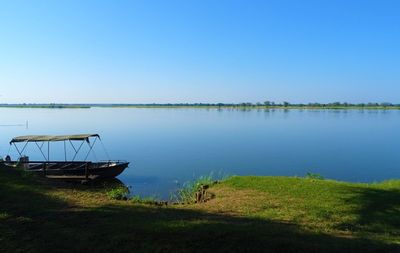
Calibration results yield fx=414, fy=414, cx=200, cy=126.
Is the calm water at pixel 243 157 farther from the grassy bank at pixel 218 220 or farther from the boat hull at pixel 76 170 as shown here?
the grassy bank at pixel 218 220

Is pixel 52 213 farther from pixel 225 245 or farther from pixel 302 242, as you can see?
pixel 302 242

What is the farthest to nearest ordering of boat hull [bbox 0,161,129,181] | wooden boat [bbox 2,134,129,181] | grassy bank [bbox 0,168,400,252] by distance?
wooden boat [bbox 2,134,129,181] → boat hull [bbox 0,161,129,181] → grassy bank [bbox 0,168,400,252]

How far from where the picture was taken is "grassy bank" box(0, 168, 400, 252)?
7.84 metres

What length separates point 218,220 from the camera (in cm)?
1011

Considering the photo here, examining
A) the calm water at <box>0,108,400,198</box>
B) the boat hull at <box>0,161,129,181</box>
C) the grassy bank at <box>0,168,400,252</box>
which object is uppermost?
the grassy bank at <box>0,168,400,252</box>

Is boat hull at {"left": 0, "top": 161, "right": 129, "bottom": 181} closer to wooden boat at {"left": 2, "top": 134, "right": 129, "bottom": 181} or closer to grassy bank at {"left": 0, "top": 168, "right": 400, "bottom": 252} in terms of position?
wooden boat at {"left": 2, "top": 134, "right": 129, "bottom": 181}

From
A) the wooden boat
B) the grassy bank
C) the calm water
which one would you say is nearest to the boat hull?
the wooden boat

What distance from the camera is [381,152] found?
4075 centimetres

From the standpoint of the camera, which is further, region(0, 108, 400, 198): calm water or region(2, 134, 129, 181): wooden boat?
region(0, 108, 400, 198): calm water

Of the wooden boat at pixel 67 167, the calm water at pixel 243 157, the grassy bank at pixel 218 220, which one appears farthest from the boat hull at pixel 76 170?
the grassy bank at pixel 218 220

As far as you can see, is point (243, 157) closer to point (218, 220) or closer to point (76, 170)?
point (76, 170)

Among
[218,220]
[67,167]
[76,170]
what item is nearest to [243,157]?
[76,170]

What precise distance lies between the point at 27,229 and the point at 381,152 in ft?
126

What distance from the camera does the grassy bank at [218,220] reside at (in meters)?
7.84
